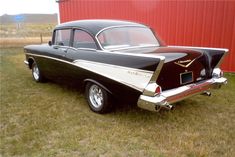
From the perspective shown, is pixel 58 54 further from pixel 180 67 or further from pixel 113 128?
pixel 180 67

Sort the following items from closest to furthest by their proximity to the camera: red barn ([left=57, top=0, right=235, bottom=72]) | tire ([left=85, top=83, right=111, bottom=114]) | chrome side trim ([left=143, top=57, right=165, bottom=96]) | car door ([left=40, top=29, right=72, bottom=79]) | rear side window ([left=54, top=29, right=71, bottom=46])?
chrome side trim ([left=143, top=57, right=165, bottom=96]), tire ([left=85, top=83, right=111, bottom=114]), car door ([left=40, top=29, right=72, bottom=79]), rear side window ([left=54, top=29, right=71, bottom=46]), red barn ([left=57, top=0, right=235, bottom=72])

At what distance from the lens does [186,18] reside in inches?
331

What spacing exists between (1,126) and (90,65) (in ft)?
5.81

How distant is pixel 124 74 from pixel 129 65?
0.57 feet

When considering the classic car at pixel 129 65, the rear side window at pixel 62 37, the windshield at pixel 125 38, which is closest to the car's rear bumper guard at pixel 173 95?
the classic car at pixel 129 65

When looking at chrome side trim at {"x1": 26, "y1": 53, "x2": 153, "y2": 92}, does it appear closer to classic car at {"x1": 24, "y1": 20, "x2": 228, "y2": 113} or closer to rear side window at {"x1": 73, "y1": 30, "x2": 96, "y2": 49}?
classic car at {"x1": 24, "y1": 20, "x2": 228, "y2": 113}

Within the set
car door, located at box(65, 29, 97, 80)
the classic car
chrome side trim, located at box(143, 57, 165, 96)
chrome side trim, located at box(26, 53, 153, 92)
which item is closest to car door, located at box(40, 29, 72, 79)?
the classic car

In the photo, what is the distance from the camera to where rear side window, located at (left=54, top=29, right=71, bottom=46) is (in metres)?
5.57

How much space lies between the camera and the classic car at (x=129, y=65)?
3756 mm

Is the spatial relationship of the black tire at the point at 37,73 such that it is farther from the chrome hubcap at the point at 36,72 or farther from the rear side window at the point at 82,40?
the rear side window at the point at 82,40

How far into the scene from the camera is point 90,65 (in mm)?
4609

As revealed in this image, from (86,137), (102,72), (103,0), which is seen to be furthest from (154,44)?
(103,0)

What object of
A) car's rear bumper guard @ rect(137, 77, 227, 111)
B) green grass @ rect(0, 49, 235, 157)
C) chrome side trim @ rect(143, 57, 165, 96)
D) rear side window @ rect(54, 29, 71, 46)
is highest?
rear side window @ rect(54, 29, 71, 46)

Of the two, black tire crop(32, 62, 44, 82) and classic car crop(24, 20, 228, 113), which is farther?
black tire crop(32, 62, 44, 82)
